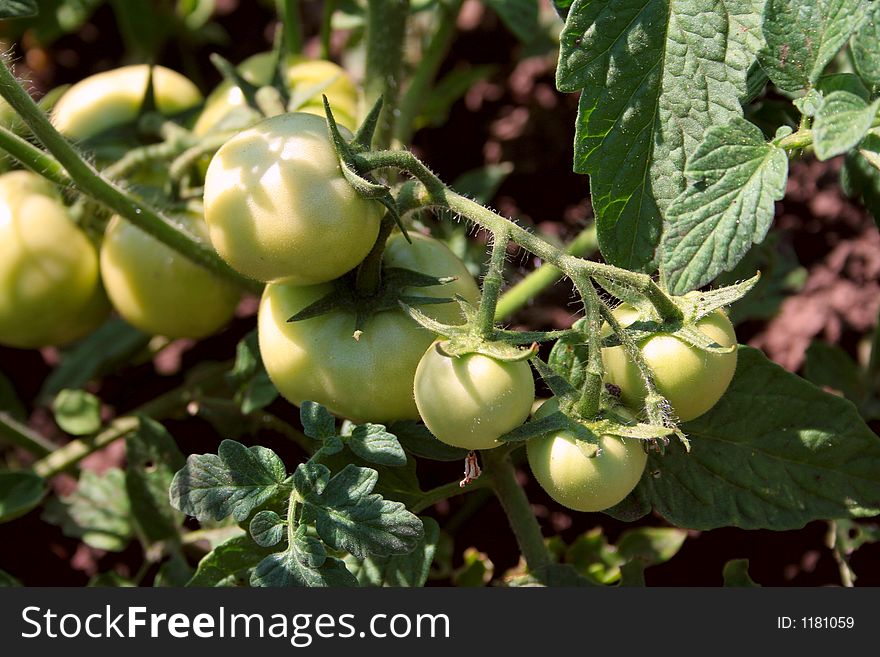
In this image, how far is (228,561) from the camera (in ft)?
3.81

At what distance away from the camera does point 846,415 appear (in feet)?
4.02

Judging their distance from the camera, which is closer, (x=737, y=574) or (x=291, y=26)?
(x=737, y=574)

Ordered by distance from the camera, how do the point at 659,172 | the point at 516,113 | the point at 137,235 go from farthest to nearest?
1. the point at 516,113
2. the point at 137,235
3. the point at 659,172

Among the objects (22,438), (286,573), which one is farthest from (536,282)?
(22,438)

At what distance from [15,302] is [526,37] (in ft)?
3.10

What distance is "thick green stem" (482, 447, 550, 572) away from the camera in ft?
4.04

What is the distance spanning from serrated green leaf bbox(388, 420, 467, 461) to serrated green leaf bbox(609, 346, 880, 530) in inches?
9.1

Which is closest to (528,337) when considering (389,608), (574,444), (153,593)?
(574,444)

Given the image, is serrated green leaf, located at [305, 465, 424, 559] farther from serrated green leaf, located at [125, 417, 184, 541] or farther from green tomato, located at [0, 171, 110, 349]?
green tomato, located at [0, 171, 110, 349]

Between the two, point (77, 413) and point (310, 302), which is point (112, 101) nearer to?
point (77, 413)

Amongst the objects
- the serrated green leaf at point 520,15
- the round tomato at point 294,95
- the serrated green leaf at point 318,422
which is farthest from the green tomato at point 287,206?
the serrated green leaf at point 520,15

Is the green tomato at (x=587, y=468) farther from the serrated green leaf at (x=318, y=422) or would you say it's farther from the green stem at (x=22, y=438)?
the green stem at (x=22, y=438)

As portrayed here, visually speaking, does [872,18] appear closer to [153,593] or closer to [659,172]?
[659,172]

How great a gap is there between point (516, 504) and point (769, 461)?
1.08 feet
